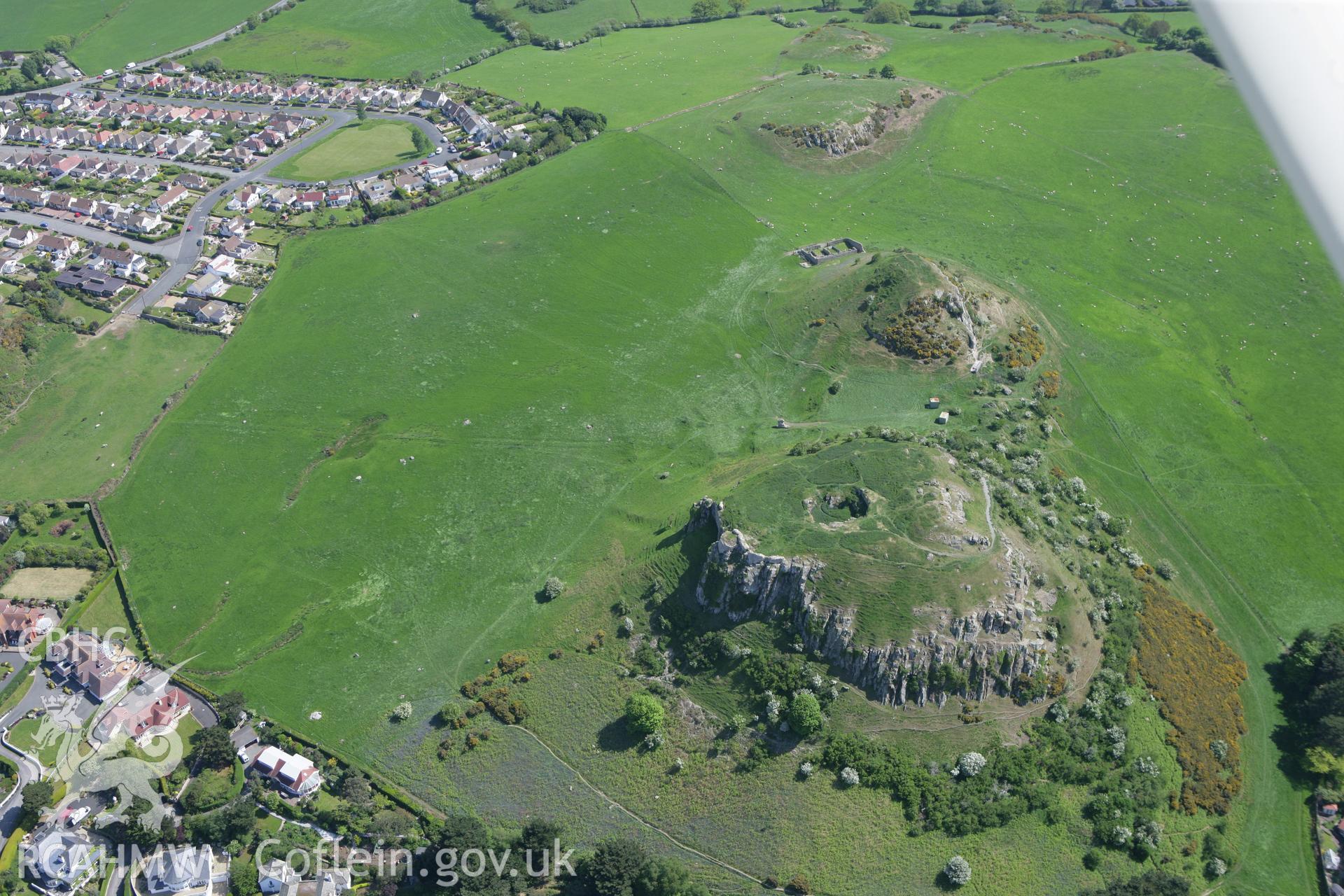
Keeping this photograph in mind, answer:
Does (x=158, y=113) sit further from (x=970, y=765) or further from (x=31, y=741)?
(x=970, y=765)

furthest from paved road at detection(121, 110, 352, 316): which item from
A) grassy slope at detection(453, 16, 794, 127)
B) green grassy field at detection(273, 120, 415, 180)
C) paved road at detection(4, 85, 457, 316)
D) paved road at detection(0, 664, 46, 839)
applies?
paved road at detection(0, 664, 46, 839)

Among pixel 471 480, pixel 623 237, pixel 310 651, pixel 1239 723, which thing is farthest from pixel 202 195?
pixel 1239 723

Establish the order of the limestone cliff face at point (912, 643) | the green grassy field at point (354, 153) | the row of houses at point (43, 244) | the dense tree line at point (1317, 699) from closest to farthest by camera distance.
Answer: the dense tree line at point (1317, 699), the limestone cliff face at point (912, 643), the row of houses at point (43, 244), the green grassy field at point (354, 153)

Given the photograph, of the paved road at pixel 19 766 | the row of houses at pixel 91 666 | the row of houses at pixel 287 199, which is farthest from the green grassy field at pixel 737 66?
the paved road at pixel 19 766

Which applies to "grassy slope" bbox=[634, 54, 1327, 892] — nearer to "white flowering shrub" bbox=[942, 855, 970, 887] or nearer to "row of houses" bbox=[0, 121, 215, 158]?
"white flowering shrub" bbox=[942, 855, 970, 887]

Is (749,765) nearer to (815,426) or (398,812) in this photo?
(398,812)

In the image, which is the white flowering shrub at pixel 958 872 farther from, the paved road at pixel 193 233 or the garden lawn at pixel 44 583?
the paved road at pixel 193 233
